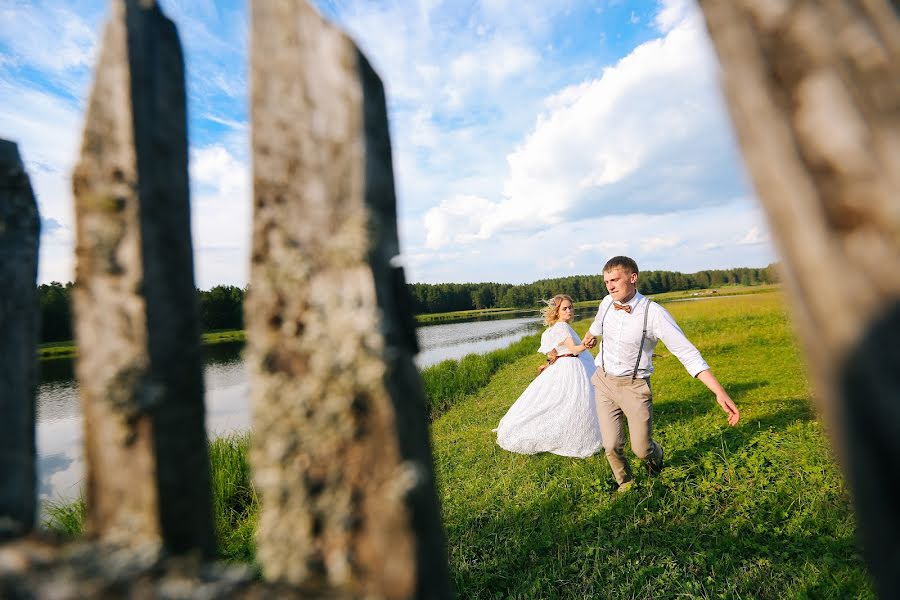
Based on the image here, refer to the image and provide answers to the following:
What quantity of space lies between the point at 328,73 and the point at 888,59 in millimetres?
982

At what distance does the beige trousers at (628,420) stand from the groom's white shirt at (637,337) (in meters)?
0.15

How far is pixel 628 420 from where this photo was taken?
→ 4.92 m

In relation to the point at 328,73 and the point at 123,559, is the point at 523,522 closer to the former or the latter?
the point at 123,559

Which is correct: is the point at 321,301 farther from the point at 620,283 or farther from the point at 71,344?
the point at 71,344

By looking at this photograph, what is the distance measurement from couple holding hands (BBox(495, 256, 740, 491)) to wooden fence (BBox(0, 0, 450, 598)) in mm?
4310

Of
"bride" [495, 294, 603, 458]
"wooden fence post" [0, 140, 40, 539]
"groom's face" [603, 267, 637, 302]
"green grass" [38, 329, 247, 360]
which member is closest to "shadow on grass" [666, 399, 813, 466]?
"bride" [495, 294, 603, 458]

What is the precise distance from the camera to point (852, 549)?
12.0 feet

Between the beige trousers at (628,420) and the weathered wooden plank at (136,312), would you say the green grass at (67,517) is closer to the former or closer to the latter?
the weathered wooden plank at (136,312)

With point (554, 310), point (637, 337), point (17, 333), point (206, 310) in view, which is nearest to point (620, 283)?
point (637, 337)

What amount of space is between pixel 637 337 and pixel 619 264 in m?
0.90

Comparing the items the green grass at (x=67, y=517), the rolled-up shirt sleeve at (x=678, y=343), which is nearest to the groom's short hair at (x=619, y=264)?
the rolled-up shirt sleeve at (x=678, y=343)

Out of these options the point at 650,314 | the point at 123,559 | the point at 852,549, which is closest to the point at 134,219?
the point at 123,559

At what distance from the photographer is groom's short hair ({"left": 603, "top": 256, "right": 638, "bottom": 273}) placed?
5137 mm

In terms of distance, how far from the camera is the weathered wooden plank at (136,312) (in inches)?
37.6
